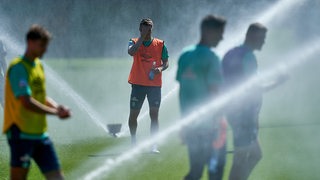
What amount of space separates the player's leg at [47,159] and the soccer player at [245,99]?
5.87 feet

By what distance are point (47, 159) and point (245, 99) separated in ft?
6.46

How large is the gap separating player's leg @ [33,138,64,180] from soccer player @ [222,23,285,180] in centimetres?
179

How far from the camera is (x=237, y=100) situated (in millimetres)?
7352

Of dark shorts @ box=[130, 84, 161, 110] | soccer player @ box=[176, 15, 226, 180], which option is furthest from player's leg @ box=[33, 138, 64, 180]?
dark shorts @ box=[130, 84, 161, 110]

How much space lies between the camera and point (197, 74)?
265 inches

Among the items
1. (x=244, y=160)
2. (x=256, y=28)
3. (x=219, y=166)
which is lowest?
(x=244, y=160)

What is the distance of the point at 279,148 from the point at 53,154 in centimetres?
527

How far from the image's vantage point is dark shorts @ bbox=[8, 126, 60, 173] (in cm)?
645

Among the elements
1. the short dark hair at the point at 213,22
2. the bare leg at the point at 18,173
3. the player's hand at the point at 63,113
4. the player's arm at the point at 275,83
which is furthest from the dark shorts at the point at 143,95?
the player's hand at the point at 63,113

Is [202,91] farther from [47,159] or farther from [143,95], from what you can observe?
[143,95]

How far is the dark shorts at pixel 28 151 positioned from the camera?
6449 mm

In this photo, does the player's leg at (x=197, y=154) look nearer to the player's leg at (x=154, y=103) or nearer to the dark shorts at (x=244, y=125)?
the dark shorts at (x=244, y=125)

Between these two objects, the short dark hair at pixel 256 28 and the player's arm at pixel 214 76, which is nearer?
the player's arm at pixel 214 76

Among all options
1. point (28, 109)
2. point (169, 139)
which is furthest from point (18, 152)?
point (169, 139)
